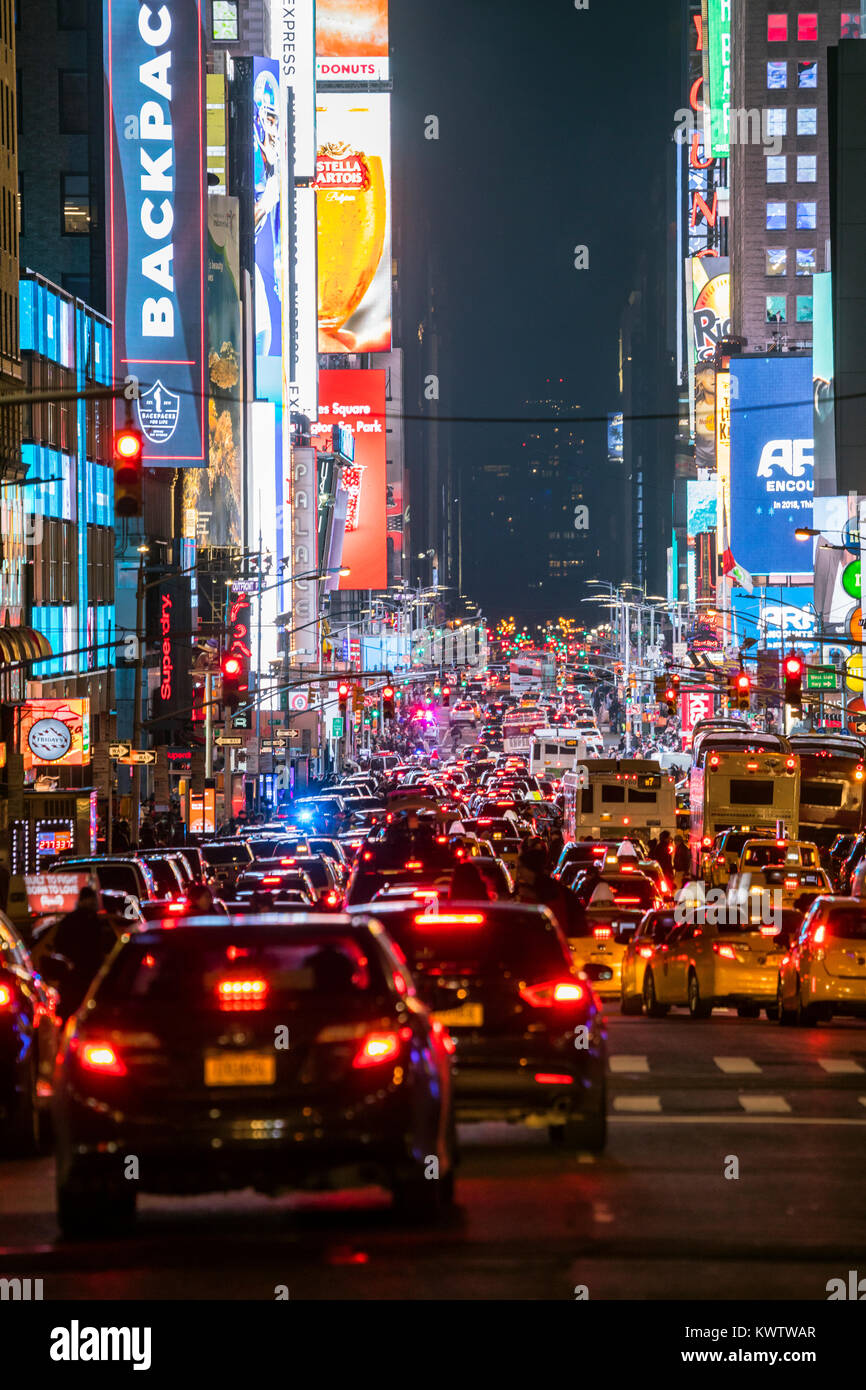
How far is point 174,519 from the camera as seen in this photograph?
8931 centimetres

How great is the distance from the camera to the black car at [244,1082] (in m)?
10.4

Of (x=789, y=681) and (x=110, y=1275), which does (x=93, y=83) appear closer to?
(x=789, y=681)

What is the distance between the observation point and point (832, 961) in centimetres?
2428

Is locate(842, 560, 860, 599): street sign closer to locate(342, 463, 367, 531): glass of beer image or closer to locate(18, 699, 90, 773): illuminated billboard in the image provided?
locate(18, 699, 90, 773): illuminated billboard

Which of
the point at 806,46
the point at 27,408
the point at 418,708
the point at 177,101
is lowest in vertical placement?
the point at 418,708

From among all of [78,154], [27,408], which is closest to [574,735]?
[78,154]

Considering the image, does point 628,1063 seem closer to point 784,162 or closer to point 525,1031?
point 525,1031

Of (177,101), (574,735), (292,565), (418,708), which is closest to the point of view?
(177,101)

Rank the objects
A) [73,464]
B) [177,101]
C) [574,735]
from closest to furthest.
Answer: [73,464], [177,101], [574,735]

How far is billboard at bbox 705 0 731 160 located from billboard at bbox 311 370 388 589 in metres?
34.7

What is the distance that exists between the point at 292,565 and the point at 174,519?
39.6m

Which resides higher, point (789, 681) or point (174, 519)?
point (174, 519)

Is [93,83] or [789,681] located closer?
[789,681]

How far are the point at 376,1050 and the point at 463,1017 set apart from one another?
3.21 meters
